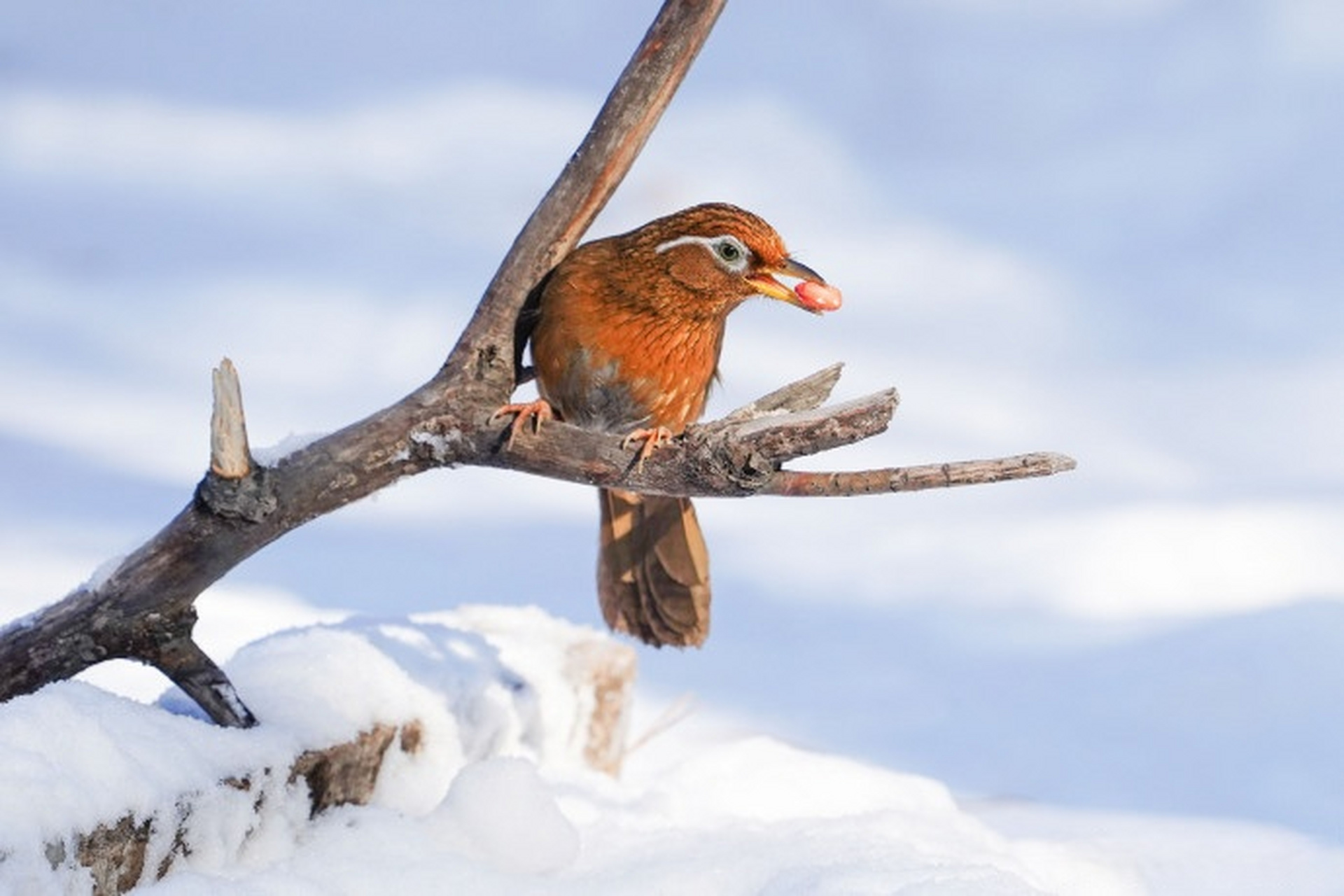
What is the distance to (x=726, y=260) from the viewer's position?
4.22 m

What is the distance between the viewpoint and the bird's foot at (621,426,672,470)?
3.87 m

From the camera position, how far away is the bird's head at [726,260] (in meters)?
4.16

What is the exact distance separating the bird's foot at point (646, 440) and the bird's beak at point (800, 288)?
1.67 ft

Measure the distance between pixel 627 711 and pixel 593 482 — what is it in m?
3.29

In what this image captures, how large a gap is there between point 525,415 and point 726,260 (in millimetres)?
670

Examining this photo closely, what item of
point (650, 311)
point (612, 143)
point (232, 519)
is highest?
point (612, 143)

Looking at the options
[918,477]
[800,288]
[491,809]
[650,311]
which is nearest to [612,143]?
[650,311]

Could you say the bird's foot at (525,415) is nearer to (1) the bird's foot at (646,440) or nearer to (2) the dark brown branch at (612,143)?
(1) the bird's foot at (646,440)

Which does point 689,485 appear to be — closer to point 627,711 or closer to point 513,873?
point 513,873

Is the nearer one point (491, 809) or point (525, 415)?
point (525, 415)

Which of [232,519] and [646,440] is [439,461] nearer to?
[232,519]

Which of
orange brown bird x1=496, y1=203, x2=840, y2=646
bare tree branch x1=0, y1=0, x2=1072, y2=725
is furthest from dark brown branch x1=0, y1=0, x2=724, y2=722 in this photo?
orange brown bird x1=496, y1=203, x2=840, y2=646

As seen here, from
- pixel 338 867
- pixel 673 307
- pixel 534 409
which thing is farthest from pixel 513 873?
Answer: pixel 673 307

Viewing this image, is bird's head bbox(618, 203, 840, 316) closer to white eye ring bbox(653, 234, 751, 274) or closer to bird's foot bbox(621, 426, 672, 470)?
white eye ring bbox(653, 234, 751, 274)
